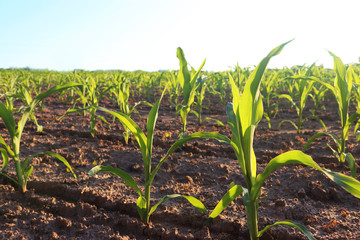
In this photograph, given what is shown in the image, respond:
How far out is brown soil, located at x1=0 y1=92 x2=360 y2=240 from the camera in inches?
60.4

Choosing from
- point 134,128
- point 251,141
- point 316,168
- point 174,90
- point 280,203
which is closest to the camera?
point 316,168

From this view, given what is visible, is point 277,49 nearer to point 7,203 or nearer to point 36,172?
point 7,203

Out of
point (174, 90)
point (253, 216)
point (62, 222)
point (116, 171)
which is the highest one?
point (174, 90)

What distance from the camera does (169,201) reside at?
6.03 ft

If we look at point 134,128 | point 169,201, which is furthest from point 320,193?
point 134,128

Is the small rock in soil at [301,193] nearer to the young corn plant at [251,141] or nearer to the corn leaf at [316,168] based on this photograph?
the young corn plant at [251,141]

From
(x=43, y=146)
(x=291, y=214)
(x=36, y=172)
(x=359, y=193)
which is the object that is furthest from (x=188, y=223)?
(x=43, y=146)

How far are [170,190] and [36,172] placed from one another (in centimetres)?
109

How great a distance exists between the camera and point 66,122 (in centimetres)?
402

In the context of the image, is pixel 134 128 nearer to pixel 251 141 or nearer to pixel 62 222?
pixel 251 141

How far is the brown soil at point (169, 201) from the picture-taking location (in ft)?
5.03

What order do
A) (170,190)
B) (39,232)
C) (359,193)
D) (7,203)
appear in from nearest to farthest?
(359,193)
(39,232)
(7,203)
(170,190)

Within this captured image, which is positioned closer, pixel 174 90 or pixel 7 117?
pixel 7 117

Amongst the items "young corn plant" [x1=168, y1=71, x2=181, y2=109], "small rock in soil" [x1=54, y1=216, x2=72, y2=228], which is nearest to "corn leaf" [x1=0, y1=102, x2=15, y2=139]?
"small rock in soil" [x1=54, y1=216, x2=72, y2=228]
